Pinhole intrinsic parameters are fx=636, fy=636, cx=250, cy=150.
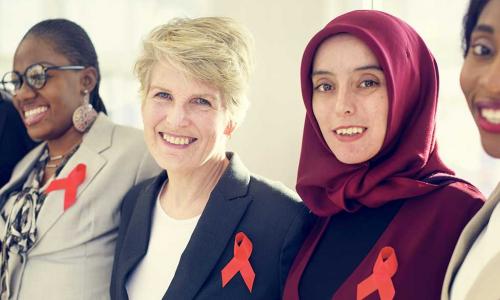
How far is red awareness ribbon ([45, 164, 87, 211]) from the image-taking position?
7.29 feet

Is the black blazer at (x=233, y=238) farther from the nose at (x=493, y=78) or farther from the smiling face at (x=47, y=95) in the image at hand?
the nose at (x=493, y=78)

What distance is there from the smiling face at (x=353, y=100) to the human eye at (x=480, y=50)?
30 cm

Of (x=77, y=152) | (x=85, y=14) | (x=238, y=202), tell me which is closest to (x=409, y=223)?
(x=238, y=202)

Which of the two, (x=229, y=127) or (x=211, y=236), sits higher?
(x=229, y=127)

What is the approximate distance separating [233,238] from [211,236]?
0.07 metres

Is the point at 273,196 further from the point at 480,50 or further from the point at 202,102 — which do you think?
the point at 480,50

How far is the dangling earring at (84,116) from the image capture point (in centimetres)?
238

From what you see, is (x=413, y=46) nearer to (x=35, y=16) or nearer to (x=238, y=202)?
(x=238, y=202)

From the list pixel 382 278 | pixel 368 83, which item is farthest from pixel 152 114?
pixel 382 278

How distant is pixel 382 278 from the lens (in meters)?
1.52

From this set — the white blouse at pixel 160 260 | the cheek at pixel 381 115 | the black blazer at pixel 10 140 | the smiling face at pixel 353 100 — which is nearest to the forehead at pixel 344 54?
the smiling face at pixel 353 100

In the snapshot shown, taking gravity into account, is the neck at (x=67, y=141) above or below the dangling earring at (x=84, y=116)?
below

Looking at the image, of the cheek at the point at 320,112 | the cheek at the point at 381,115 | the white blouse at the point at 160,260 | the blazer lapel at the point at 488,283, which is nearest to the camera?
the blazer lapel at the point at 488,283

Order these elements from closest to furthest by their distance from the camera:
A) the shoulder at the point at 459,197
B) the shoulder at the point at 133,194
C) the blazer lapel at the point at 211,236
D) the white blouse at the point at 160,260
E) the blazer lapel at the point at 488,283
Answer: the blazer lapel at the point at 488,283
the shoulder at the point at 459,197
the blazer lapel at the point at 211,236
the white blouse at the point at 160,260
the shoulder at the point at 133,194
